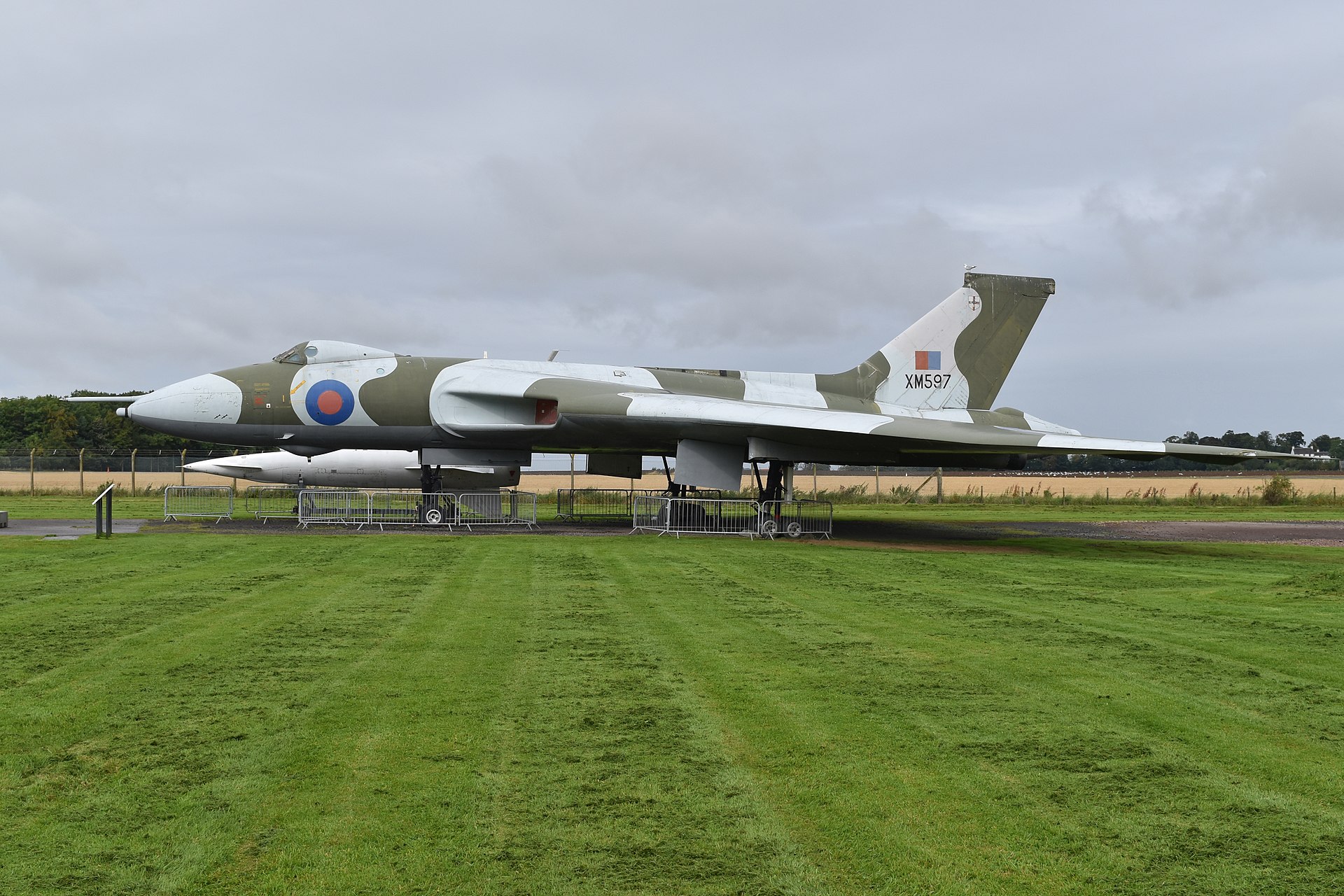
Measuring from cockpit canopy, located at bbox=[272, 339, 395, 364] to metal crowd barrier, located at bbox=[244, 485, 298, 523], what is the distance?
12.1 feet

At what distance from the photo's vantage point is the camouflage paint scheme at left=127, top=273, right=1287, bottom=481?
1902 centimetres

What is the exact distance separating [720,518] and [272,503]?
1672 centimetres

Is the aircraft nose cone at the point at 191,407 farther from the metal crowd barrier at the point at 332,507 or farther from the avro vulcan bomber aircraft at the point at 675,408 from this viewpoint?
the metal crowd barrier at the point at 332,507

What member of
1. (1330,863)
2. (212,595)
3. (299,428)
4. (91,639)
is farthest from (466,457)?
(1330,863)

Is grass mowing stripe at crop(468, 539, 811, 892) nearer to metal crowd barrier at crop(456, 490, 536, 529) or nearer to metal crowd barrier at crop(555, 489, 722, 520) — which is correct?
metal crowd barrier at crop(456, 490, 536, 529)

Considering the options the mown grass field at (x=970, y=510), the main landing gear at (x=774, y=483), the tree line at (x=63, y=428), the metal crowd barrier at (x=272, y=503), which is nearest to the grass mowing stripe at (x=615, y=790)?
the main landing gear at (x=774, y=483)

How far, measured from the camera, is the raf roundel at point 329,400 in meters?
20.8

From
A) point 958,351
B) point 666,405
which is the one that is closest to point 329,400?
point 666,405

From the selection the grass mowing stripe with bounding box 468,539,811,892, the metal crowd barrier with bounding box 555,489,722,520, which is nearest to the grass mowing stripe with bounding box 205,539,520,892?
the grass mowing stripe with bounding box 468,539,811,892

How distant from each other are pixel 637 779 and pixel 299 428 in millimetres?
18762

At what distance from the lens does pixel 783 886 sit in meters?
3.12

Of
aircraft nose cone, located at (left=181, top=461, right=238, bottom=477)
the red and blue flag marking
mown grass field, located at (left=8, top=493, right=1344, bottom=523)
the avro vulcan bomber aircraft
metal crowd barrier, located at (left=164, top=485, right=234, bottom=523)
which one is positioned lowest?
mown grass field, located at (left=8, top=493, right=1344, bottom=523)

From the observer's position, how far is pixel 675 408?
1922cm

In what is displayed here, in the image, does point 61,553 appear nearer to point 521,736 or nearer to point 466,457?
point 466,457
